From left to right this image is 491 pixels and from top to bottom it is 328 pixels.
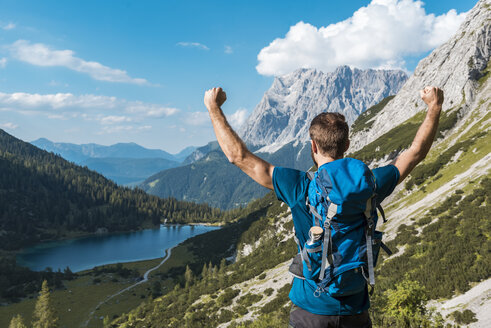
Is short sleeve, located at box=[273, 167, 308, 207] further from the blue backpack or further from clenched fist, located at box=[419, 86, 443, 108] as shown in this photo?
clenched fist, located at box=[419, 86, 443, 108]

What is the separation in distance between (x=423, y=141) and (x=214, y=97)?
133 inches

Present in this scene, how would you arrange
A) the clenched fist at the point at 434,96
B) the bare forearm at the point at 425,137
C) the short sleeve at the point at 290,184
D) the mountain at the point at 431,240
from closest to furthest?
the short sleeve at the point at 290,184
the bare forearm at the point at 425,137
the clenched fist at the point at 434,96
the mountain at the point at 431,240

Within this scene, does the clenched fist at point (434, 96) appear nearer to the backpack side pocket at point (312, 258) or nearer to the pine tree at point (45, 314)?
the backpack side pocket at point (312, 258)

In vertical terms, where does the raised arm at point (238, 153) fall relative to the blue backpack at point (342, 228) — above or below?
above

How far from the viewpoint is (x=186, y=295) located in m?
86.9

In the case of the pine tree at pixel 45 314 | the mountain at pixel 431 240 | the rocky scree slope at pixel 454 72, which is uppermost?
the rocky scree slope at pixel 454 72

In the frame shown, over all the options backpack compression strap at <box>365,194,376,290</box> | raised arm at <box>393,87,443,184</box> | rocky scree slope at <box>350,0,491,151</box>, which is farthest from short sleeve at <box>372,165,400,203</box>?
rocky scree slope at <box>350,0,491,151</box>

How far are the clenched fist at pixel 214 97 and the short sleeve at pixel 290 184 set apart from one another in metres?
1.39

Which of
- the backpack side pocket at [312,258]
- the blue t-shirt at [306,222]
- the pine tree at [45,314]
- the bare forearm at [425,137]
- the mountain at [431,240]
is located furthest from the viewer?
the pine tree at [45,314]

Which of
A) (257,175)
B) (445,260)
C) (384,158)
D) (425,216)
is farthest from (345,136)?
(384,158)

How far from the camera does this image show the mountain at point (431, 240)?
25844 millimetres

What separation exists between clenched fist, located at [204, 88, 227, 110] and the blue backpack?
1.83 meters

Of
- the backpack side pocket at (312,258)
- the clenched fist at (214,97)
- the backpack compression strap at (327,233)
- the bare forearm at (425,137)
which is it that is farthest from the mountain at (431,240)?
the clenched fist at (214,97)

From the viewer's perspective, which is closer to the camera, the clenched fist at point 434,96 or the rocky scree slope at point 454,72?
the clenched fist at point 434,96
